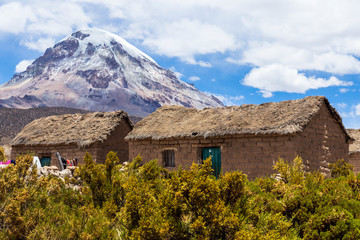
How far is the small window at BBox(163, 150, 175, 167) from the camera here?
16.0 m

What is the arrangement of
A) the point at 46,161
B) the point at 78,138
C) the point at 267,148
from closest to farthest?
the point at 267,148, the point at 78,138, the point at 46,161

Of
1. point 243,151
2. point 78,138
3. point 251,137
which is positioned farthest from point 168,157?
point 78,138

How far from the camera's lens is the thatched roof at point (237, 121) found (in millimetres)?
13484

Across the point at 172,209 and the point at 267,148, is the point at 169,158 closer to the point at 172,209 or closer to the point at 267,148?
the point at 267,148

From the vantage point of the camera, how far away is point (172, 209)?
4.52m

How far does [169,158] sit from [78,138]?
16.1ft

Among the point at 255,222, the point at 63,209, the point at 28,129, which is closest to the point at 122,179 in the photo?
the point at 63,209

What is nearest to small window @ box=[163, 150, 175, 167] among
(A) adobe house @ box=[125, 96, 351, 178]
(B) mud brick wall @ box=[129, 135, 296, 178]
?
(A) adobe house @ box=[125, 96, 351, 178]

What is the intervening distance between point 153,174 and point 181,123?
1011 cm

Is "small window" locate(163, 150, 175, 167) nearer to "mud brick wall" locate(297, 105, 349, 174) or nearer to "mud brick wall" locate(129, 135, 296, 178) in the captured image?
"mud brick wall" locate(129, 135, 296, 178)

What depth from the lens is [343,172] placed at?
36.9 ft

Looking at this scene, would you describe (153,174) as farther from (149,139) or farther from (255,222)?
(149,139)

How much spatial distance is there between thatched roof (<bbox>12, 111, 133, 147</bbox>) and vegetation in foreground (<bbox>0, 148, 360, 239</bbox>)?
430 inches

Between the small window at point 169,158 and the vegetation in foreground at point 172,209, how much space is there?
8843 millimetres
